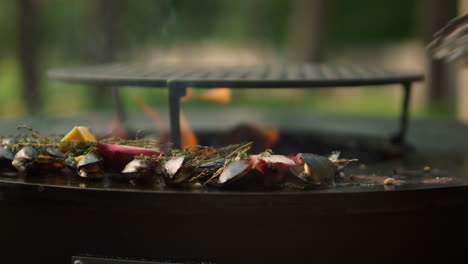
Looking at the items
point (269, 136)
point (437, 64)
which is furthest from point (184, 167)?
point (437, 64)

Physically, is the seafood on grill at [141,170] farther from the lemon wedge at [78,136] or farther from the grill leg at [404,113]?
the grill leg at [404,113]

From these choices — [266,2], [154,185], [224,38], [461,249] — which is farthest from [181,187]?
[224,38]

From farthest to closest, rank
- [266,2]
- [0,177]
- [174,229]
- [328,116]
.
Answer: [266,2] → [328,116] → [0,177] → [174,229]

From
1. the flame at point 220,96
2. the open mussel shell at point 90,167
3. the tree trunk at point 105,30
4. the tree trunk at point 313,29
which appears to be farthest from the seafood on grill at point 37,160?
the tree trunk at point 313,29

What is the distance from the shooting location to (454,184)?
5.66ft

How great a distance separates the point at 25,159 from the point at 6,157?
132 mm

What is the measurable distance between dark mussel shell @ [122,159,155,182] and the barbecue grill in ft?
0.17

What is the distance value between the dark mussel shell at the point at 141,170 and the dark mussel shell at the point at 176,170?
6 cm

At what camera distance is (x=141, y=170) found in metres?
1.71

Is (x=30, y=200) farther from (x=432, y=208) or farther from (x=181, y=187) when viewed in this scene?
(x=432, y=208)

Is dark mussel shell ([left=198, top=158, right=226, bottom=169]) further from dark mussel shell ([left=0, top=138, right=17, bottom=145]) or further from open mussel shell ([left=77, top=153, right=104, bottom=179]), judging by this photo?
dark mussel shell ([left=0, top=138, right=17, bottom=145])

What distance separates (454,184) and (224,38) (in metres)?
18.2

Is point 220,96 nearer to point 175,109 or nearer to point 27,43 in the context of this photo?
point 175,109

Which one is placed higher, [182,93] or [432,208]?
[182,93]
